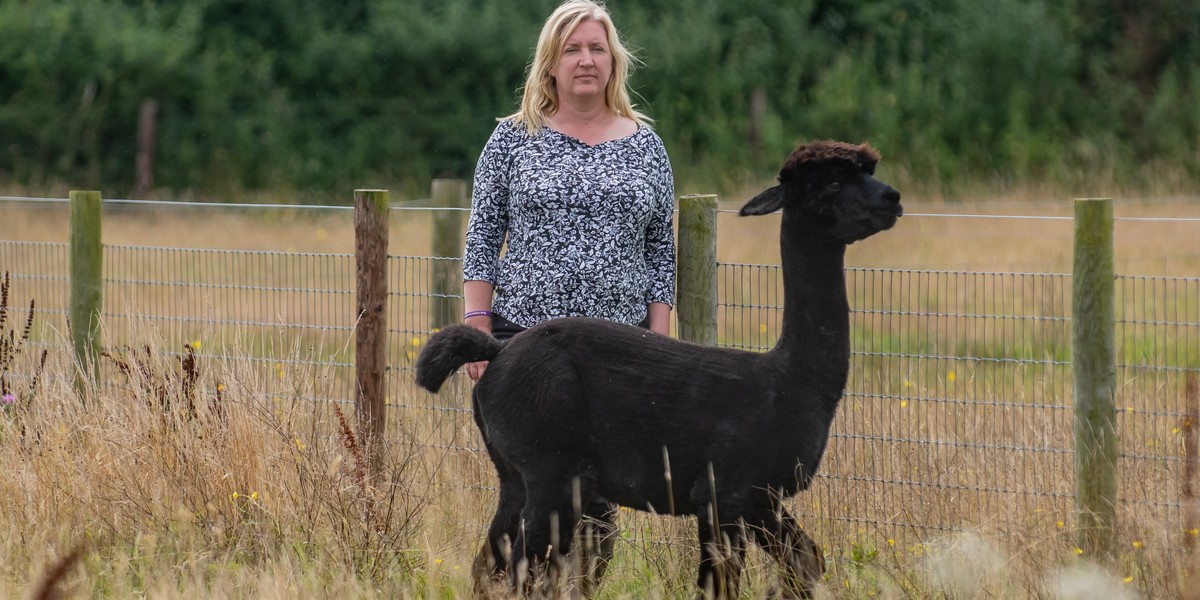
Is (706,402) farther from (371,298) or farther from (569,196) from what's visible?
(371,298)

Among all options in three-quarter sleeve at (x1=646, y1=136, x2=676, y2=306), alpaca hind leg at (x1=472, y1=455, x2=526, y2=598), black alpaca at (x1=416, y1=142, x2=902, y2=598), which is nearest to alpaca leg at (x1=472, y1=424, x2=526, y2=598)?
alpaca hind leg at (x1=472, y1=455, x2=526, y2=598)

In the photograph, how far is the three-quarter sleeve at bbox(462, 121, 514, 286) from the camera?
4625 mm

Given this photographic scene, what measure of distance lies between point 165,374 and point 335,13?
17.5 meters

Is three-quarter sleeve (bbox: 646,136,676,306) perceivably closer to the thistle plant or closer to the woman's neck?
the woman's neck

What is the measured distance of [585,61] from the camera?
455cm

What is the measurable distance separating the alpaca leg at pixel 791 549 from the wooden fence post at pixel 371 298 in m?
2.26

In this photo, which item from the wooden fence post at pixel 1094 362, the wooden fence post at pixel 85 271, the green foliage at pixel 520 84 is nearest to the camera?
the wooden fence post at pixel 1094 362

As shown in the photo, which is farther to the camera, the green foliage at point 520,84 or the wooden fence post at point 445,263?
the green foliage at point 520,84

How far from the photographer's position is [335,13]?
22469mm

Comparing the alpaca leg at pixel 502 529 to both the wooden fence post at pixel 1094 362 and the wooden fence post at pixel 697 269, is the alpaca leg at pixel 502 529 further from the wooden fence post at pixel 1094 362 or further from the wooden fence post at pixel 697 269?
the wooden fence post at pixel 1094 362

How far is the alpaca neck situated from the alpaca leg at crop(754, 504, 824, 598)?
0.36 meters

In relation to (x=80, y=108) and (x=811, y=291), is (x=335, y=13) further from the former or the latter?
(x=811, y=291)

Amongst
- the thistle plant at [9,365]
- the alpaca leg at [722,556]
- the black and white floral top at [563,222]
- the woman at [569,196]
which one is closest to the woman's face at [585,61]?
the woman at [569,196]

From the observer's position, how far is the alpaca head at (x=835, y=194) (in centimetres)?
389
